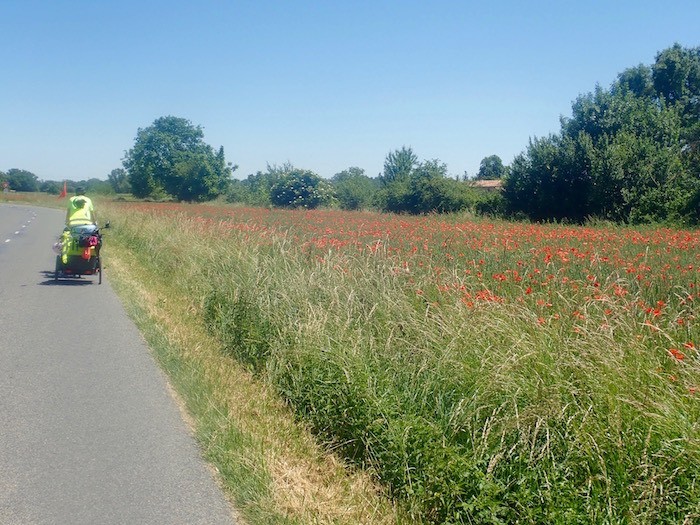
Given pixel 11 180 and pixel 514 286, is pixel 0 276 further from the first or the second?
pixel 11 180

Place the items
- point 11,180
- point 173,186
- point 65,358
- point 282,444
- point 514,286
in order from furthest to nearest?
point 11,180 < point 173,186 < point 65,358 < point 514,286 < point 282,444

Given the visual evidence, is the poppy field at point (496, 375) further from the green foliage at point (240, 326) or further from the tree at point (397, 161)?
the tree at point (397, 161)

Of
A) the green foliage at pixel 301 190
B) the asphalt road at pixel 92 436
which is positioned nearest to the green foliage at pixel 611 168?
the asphalt road at pixel 92 436

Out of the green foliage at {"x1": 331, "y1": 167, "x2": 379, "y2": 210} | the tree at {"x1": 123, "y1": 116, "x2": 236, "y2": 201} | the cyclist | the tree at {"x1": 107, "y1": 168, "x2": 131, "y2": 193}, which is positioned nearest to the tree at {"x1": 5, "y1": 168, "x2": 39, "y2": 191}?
the tree at {"x1": 107, "y1": 168, "x2": 131, "y2": 193}

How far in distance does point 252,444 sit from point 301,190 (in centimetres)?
5680

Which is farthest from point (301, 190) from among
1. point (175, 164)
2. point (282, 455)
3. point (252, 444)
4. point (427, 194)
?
point (282, 455)

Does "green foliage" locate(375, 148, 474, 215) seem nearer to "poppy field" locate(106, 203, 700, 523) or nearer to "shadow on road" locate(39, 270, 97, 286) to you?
"shadow on road" locate(39, 270, 97, 286)

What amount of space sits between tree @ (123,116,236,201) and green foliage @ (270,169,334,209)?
2154cm

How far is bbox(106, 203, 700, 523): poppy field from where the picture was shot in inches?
163

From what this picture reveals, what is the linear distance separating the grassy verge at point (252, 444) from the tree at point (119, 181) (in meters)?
90.7

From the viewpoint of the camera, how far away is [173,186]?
86.8 metres

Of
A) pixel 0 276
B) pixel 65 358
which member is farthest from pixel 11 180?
pixel 65 358

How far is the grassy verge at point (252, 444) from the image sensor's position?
4645 mm

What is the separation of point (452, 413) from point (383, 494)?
75 centimetres
